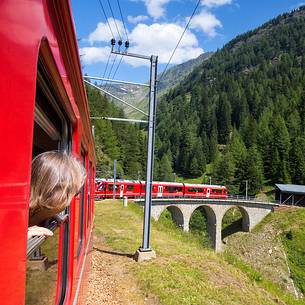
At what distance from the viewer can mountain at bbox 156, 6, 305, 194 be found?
8100 cm

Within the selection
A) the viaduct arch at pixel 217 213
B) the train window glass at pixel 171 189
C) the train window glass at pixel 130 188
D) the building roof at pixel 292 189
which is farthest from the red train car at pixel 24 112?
the building roof at pixel 292 189

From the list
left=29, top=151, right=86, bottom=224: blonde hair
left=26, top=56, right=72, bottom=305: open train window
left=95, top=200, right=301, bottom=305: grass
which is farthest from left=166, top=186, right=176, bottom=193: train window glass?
left=29, top=151, right=86, bottom=224: blonde hair

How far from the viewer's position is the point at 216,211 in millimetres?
52594

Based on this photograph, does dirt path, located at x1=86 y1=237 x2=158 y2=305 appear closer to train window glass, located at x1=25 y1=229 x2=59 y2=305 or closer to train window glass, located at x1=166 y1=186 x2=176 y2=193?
train window glass, located at x1=25 y1=229 x2=59 y2=305

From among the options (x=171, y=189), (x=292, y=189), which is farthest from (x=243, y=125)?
(x=171, y=189)

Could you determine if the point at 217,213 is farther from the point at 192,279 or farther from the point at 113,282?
the point at 113,282

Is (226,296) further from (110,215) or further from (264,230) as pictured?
(264,230)

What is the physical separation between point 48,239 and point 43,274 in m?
→ 0.16

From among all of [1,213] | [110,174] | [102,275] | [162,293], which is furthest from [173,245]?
[110,174]

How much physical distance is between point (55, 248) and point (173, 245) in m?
10.4

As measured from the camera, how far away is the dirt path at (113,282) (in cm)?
738

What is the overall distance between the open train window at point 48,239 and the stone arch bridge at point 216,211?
4360 cm

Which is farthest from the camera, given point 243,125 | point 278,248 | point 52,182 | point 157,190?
point 243,125

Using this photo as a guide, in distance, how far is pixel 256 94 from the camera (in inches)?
4914
